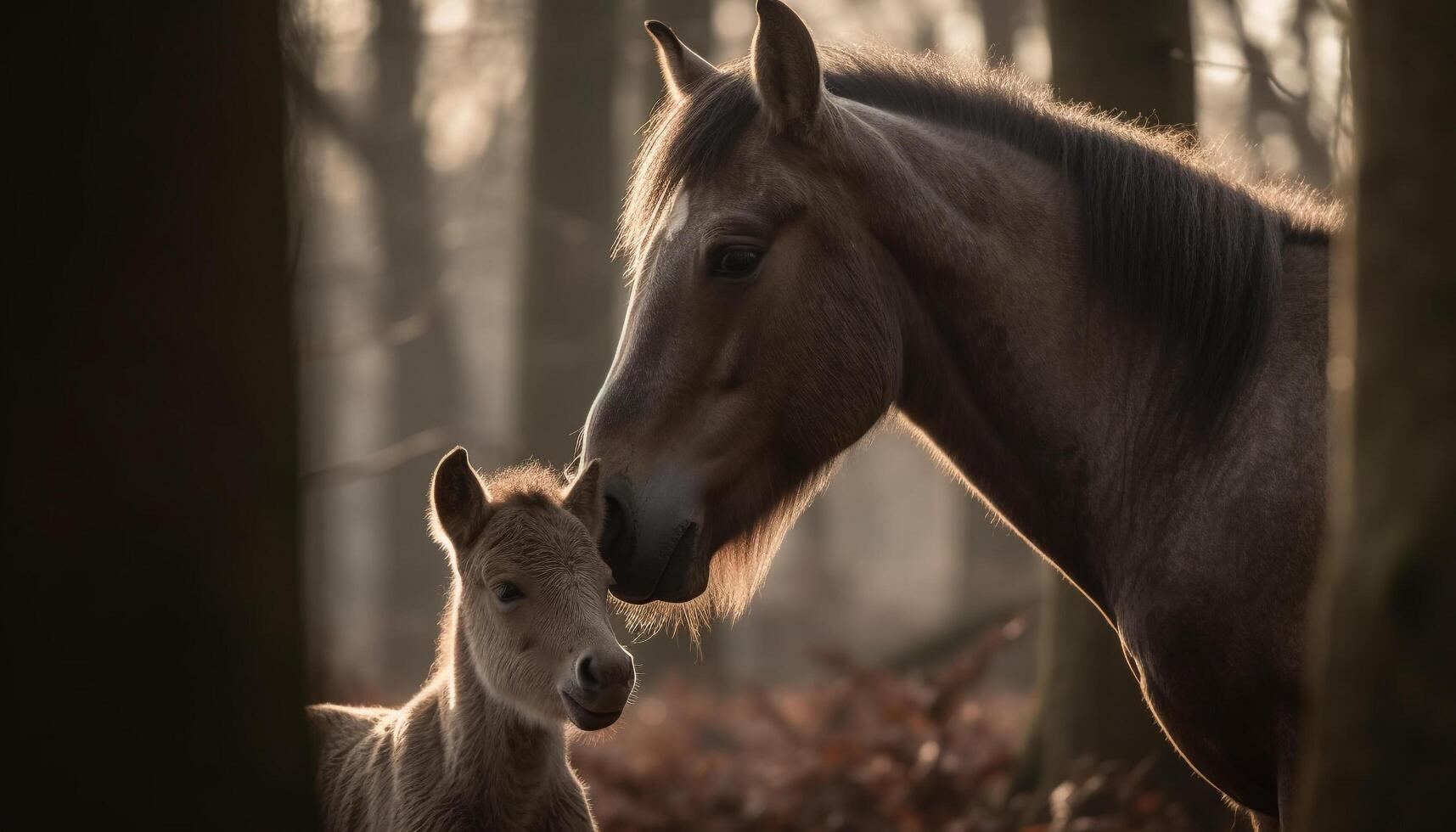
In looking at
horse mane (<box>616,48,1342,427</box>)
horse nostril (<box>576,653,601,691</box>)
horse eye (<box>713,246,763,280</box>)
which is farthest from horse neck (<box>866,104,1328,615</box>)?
horse nostril (<box>576,653,601,691</box>)

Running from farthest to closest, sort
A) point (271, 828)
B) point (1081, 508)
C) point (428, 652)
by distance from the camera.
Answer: point (428, 652)
point (1081, 508)
point (271, 828)

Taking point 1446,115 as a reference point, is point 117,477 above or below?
below

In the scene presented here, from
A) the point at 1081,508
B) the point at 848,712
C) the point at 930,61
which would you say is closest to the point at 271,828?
the point at 1081,508

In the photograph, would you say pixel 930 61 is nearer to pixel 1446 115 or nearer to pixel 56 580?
pixel 1446 115

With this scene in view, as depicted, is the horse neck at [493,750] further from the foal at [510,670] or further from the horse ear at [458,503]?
the horse ear at [458,503]

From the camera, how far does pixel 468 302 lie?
126ft

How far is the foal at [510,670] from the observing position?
3.82m

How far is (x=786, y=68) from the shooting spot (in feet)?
12.0

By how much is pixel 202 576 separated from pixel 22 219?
83 centimetres

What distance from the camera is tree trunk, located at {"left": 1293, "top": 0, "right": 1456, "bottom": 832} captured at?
206 centimetres

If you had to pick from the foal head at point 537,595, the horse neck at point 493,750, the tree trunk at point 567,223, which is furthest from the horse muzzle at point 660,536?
the tree trunk at point 567,223

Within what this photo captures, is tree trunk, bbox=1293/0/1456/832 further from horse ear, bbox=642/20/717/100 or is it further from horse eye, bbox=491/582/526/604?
horse eye, bbox=491/582/526/604

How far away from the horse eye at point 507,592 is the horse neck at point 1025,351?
60.7 inches

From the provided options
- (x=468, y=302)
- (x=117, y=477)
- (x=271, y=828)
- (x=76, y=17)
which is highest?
(x=76, y=17)
